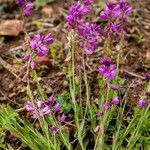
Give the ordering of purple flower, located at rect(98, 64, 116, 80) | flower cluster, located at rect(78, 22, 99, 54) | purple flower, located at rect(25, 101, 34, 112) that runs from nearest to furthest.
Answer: purple flower, located at rect(98, 64, 116, 80), purple flower, located at rect(25, 101, 34, 112), flower cluster, located at rect(78, 22, 99, 54)

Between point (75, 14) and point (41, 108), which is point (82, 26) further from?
point (41, 108)

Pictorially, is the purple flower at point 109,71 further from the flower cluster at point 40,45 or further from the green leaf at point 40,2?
the green leaf at point 40,2

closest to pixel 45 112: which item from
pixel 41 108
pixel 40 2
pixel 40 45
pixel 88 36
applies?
pixel 41 108

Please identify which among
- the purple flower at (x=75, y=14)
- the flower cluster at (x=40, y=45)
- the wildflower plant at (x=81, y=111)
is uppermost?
the purple flower at (x=75, y=14)

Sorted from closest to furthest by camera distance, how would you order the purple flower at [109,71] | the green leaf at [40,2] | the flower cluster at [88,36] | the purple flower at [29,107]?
the purple flower at [109,71] < the purple flower at [29,107] < the flower cluster at [88,36] < the green leaf at [40,2]

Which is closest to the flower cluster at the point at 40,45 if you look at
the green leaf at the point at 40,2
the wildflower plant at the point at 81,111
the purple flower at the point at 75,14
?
the wildflower plant at the point at 81,111

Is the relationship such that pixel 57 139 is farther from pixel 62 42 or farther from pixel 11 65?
pixel 62 42

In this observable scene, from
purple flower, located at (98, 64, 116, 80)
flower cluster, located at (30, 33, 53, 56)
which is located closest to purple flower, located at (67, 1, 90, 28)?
flower cluster, located at (30, 33, 53, 56)

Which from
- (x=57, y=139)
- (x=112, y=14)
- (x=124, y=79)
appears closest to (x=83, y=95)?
→ (x=124, y=79)

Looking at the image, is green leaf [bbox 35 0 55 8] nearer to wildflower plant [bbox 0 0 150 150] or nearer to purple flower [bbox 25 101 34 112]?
wildflower plant [bbox 0 0 150 150]
